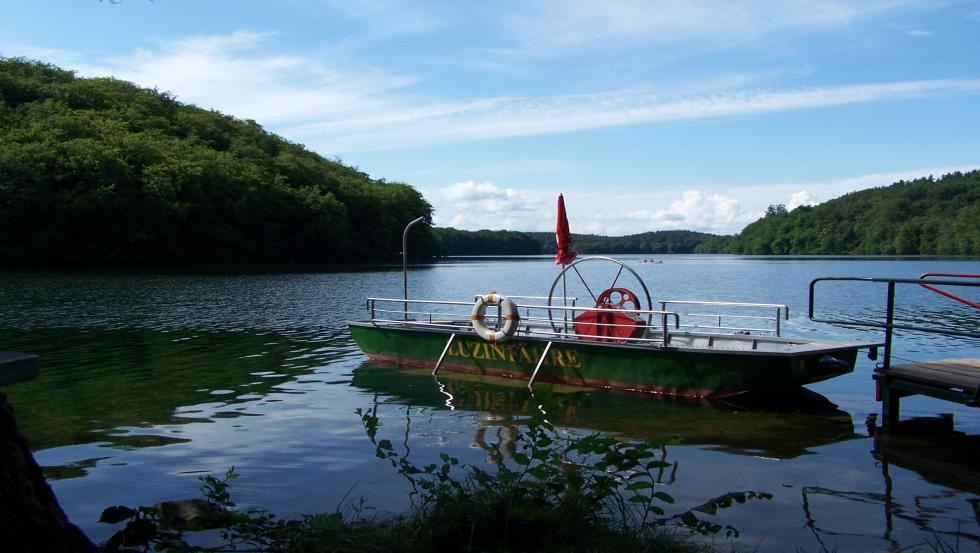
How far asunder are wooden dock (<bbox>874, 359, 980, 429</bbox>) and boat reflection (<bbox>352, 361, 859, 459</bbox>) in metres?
0.79

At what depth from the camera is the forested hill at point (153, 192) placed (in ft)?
204

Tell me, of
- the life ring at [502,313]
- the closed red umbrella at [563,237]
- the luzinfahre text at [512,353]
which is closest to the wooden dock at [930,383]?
the luzinfahre text at [512,353]

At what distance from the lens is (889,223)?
135125mm

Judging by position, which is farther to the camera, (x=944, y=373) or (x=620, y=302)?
(x=620, y=302)

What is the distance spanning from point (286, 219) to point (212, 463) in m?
83.2

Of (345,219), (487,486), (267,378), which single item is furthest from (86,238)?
(487,486)

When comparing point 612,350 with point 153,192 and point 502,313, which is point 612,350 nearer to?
point 502,313

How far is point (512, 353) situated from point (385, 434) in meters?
4.52

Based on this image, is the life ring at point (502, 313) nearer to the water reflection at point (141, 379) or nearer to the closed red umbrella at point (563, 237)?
the closed red umbrella at point (563, 237)

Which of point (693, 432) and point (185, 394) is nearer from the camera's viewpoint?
point (693, 432)

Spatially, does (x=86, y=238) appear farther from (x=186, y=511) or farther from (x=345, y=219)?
(x=186, y=511)

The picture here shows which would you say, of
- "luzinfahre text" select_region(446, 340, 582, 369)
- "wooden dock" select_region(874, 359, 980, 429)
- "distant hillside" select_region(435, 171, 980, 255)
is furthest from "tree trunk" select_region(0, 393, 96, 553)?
"distant hillside" select_region(435, 171, 980, 255)

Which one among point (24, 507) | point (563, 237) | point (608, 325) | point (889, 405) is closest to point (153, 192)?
point (563, 237)

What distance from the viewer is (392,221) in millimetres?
107812
